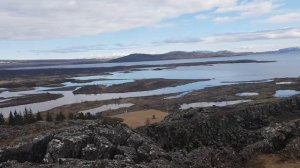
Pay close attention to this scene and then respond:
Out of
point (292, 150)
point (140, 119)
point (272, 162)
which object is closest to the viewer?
point (272, 162)

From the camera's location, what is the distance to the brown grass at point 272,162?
27797 millimetres

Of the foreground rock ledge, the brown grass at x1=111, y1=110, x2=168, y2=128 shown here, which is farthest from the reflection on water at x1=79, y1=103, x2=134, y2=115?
the foreground rock ledge

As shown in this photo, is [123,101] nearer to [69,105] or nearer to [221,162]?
[69,105]

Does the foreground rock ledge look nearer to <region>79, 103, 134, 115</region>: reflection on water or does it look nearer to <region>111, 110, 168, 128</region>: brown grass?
<region>111, 110, 168, 128</region>: brown grass

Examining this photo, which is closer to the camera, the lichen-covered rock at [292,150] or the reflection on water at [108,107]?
the lichen-covered rock at [292,150]

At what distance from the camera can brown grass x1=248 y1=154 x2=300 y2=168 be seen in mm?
27797

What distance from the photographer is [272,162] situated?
28719 millimetres

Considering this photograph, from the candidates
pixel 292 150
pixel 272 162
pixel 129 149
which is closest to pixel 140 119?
pixel 292 150

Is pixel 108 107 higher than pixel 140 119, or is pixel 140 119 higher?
pixel 140 119

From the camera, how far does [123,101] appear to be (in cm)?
10281

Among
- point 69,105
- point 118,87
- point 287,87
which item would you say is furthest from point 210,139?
point 118,87

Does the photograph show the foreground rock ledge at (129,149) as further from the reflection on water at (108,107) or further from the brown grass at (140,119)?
the reflection on water at (108,107)

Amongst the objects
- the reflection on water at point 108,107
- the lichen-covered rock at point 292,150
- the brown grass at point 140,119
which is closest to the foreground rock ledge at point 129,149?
the lichen-covered rock at point 292,150

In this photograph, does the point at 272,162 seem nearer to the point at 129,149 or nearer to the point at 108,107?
the point at 129,149
